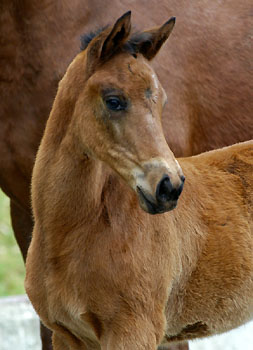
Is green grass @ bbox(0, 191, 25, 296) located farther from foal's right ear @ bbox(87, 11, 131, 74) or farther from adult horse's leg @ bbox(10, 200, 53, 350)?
foal's right ear @ bbox(87, 11, 131, 74)

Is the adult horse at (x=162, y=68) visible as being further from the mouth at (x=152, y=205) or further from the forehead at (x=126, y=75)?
the mouth at (x=152, y=205)

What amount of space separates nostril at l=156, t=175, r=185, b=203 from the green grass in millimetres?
5126

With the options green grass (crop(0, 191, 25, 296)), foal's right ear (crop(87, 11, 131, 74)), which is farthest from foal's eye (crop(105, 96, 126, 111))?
green grass (crop(0, 191, 25, 296))

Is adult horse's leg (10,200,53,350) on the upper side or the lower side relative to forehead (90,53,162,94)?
lower

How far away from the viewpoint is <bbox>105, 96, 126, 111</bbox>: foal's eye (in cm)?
409

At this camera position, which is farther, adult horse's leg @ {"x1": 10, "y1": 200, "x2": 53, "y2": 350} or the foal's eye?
adult horse's leg @ {"x1": 10, "y1": 200, "x2": 53, "y2": 350}

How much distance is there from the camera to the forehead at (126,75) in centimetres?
411

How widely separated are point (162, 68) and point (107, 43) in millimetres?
1226

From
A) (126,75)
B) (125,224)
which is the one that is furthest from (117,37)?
(125,224)

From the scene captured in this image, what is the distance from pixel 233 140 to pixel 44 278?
164 cm

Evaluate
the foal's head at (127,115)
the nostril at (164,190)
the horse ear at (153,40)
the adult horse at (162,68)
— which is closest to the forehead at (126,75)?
the foal's head at (127,115)

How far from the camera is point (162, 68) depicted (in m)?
5.38

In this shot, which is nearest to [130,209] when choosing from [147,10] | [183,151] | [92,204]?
[92,204]

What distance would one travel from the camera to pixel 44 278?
14.6 feet
